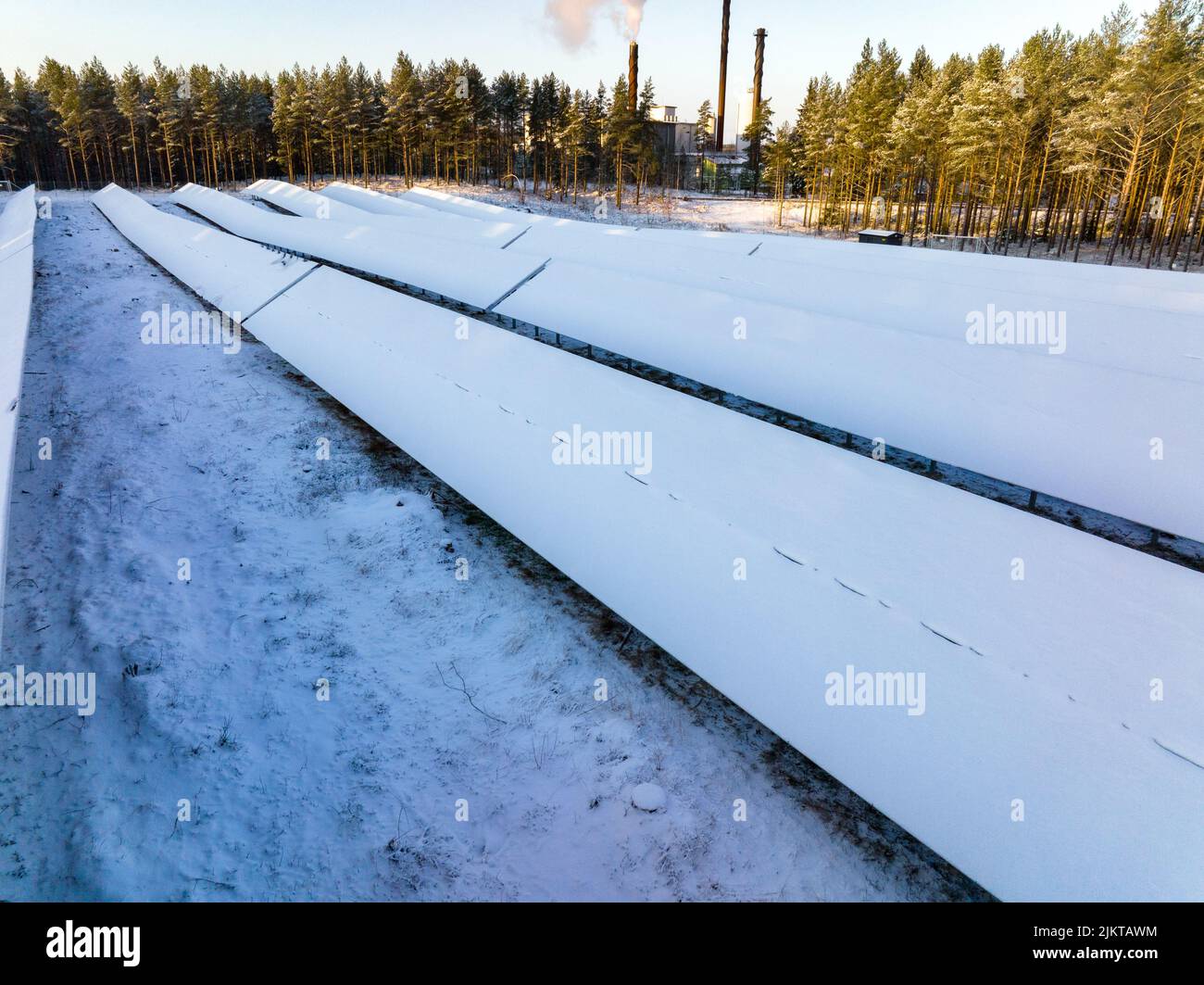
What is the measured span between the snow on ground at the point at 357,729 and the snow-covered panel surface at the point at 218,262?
22.0ft

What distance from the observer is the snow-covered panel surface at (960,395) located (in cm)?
632

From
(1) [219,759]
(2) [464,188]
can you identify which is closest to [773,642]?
(1) [219,759]

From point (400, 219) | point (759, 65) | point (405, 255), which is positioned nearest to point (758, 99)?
point (759, 65)

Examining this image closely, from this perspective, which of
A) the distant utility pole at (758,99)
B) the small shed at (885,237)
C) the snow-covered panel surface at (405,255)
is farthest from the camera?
the distant utility pole at (758,99)

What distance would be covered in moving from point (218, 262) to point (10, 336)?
887cm

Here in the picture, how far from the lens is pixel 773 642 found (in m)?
4.62

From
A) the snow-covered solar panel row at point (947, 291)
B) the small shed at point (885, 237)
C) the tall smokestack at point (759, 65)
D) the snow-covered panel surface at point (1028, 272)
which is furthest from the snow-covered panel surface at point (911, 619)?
the tall smokestack at point (759, 65)

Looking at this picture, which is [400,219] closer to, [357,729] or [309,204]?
[309,204]

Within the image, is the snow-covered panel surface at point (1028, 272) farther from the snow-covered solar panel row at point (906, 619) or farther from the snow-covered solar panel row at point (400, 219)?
the snow-covered solar panel row at point (400, 219)

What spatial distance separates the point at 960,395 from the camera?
7.52 meters

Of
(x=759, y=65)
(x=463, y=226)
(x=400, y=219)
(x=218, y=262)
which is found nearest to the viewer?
(x=218, y=262)

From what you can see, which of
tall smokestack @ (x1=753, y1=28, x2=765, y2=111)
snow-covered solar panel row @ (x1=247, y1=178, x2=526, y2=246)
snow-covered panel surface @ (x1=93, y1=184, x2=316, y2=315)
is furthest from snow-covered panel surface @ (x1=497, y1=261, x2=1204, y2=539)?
tall smokestack @ (x1=753, y1=28, x2=765, y2=111)

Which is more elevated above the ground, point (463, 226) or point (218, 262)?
point (463, 226)
